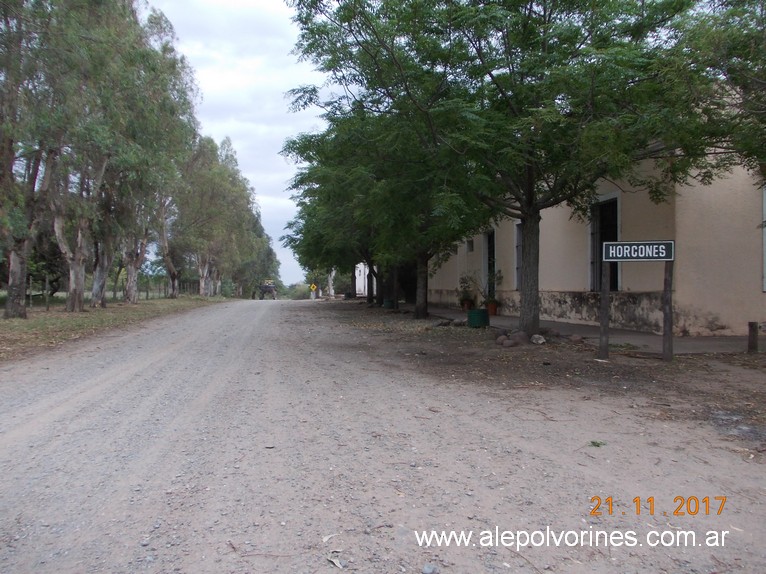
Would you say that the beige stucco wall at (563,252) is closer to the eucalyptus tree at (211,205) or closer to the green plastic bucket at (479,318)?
the green plastic bucket at (479,318)

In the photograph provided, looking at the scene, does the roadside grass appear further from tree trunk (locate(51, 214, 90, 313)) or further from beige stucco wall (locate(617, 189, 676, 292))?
beige stucco wall (locate(617, 189, 676, 292))

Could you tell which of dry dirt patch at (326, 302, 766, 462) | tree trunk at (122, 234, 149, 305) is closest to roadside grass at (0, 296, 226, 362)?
dry dirt patch at (326, 302, 766, 462)

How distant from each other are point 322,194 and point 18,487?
951 centimetres

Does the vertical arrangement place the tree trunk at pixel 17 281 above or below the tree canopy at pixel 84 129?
below

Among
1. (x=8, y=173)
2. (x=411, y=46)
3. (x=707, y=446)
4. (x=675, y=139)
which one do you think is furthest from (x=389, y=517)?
(x=8, y=173)

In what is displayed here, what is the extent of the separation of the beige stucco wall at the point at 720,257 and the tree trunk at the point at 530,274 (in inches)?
135

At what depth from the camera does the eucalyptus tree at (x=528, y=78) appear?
8391 mm

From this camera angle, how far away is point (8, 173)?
16.2 meters

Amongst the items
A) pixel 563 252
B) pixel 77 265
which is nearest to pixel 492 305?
pixel 563 252

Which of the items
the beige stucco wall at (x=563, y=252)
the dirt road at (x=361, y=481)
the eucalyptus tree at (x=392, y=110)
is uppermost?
the eucalyptus tree at (x=392, y=110)

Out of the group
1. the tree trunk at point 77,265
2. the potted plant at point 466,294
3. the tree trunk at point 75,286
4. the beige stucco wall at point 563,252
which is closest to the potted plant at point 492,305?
the potted plant at point 466,294

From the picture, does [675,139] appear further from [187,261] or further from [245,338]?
[187,261]

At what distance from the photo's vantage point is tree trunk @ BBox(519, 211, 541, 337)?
40.1 feet

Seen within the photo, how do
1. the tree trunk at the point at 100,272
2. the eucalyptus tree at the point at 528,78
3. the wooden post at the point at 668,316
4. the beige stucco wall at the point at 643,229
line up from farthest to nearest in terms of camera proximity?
the tree trunk at the point at 100,272 < the beige stucco wall at the point at 643,229 < the wooden post at the point at 668,316 < the eucalyptus tree at the point at 528,78
